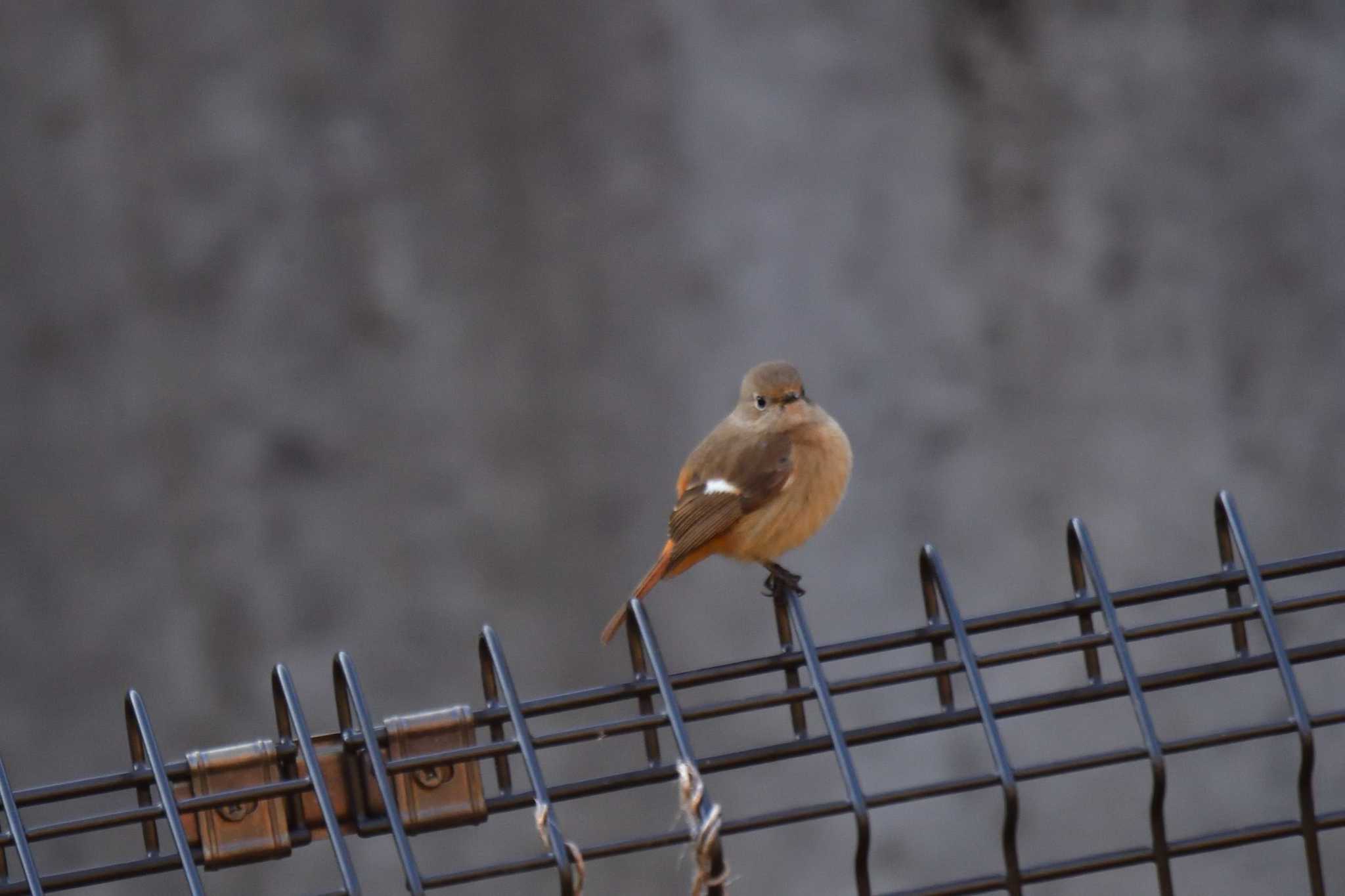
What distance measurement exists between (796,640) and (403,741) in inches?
12.2

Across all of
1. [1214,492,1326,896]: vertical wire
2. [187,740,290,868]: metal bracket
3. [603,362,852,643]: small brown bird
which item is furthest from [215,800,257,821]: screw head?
[603,362,852,643]: small brown bird

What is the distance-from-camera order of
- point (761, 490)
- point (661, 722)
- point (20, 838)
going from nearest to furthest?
point (20, 838) → point (661, 722) → point (761, 490)

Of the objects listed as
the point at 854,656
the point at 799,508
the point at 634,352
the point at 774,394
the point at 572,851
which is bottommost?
the point at 572,851

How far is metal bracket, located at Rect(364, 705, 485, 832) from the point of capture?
111 cm

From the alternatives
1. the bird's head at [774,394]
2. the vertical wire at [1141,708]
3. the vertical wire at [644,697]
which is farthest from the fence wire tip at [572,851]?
the bird's head at [774,394]

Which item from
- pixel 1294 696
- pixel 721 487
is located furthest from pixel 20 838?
pixel 721 487

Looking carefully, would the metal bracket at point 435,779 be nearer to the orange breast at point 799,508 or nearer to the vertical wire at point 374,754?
the vertical wire at point 374,754

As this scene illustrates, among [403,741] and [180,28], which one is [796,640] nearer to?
[403,741]

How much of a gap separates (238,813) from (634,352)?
2714mm

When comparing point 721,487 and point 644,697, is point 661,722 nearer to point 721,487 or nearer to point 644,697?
point 644,697

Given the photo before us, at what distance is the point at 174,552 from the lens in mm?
3609

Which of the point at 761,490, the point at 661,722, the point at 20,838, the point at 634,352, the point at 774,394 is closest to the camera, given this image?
the point at 20,838

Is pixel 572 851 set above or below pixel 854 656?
below

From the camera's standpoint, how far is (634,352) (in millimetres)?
3750
